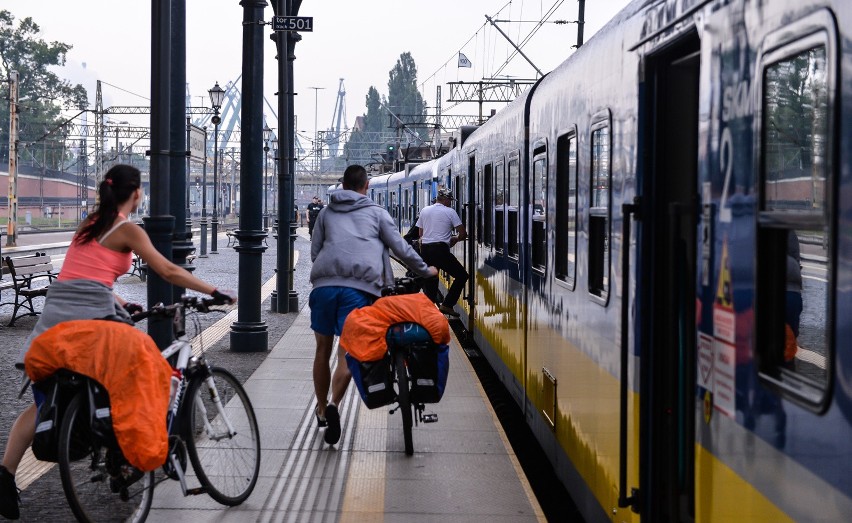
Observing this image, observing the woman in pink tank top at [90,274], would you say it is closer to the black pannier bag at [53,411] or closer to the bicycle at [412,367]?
the black pannier bag at [53,411]

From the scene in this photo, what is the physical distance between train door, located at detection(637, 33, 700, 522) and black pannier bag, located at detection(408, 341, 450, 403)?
302cm

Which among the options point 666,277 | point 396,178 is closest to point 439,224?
point 666,277

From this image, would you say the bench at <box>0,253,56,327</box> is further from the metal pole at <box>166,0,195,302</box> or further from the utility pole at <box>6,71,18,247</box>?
the utility pole at <box>6,71,18,247</box>

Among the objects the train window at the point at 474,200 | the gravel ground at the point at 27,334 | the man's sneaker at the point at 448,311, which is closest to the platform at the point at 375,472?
the gravel ground at the point at 27,334

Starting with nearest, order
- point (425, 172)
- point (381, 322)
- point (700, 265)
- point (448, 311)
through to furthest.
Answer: point (700, 265), point (381, 322), point (448, 311), point (425, 172)

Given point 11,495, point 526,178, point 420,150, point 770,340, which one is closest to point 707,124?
point 770,340

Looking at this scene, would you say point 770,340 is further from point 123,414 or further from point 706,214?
point 123,414

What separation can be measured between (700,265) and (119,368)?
2574mm

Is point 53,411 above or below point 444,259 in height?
below

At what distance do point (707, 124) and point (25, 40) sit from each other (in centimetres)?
9281

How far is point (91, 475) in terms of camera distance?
5344 millimetres

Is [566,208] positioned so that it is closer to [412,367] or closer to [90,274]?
[412,367]

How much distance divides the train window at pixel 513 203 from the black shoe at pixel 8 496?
16.0 ft

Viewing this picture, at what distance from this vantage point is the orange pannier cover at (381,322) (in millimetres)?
7348
